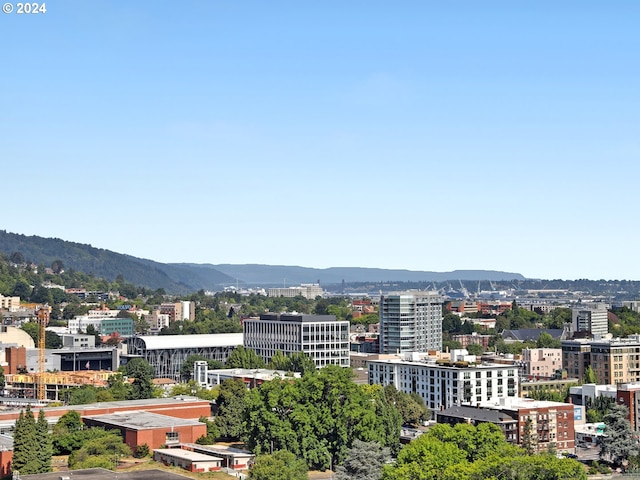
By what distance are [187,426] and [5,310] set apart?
273 ft

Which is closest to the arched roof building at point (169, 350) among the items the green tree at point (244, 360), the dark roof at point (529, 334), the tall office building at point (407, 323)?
the green tree at point (244, 360)

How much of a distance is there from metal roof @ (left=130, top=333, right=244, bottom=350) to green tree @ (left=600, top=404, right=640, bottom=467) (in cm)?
4445

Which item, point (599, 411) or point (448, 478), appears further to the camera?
point (599, 411)

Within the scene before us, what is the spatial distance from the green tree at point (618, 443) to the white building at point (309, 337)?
3131 centimetres

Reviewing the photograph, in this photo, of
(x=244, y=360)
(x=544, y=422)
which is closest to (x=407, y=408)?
(x=544, y=422)

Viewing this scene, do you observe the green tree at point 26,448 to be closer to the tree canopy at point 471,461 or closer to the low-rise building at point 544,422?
A: the tree canopy at point 471,461

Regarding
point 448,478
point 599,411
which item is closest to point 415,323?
point 599,411

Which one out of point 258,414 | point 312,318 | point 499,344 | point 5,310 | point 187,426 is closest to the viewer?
point 258,414

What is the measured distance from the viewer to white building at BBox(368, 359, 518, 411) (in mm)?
62344

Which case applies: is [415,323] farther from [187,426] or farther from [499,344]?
[187,426]

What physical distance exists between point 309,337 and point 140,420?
32.1m

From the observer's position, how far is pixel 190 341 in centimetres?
9219

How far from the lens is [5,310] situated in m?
129

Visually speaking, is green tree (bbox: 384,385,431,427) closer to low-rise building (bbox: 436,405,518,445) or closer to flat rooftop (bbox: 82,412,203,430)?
low-rise building (bbox: 436,405,518,445)
